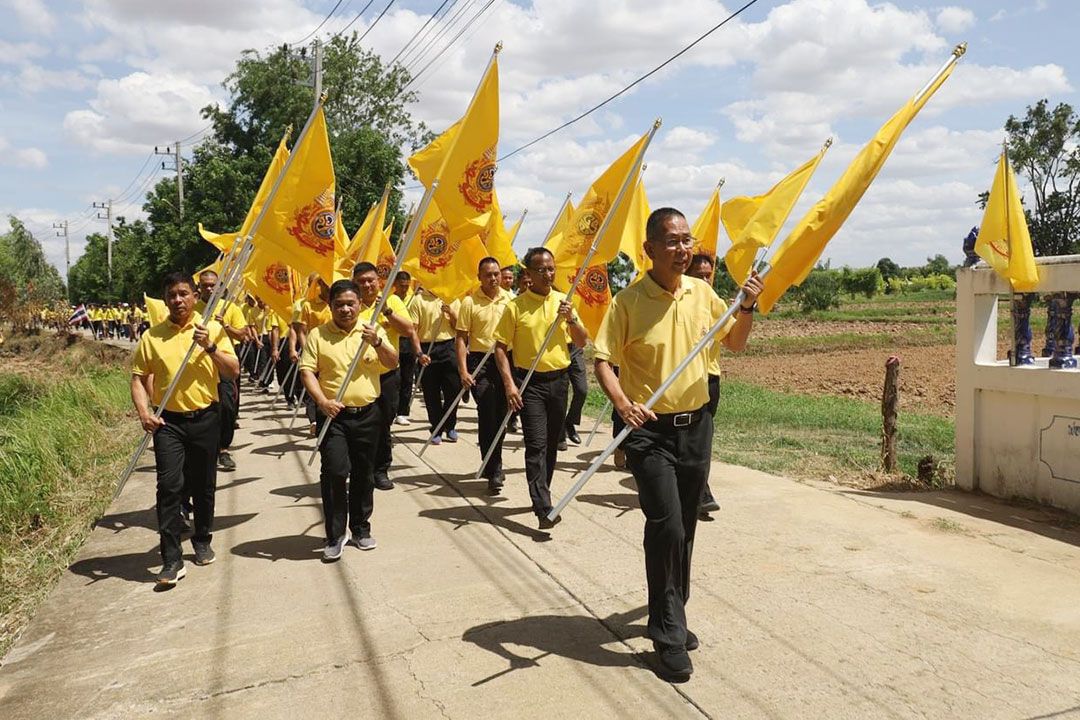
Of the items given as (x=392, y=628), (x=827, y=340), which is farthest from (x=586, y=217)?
(x=827, y=340)

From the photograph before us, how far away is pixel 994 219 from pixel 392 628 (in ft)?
17.0

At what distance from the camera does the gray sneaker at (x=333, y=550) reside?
201 inches

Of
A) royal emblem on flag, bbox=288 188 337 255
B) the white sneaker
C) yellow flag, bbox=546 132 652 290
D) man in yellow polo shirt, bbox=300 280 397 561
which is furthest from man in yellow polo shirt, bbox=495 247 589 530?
royal emblem on flag, bbox=288 188 337 255

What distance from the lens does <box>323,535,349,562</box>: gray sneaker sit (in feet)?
16.8

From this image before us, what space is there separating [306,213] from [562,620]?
3480mm

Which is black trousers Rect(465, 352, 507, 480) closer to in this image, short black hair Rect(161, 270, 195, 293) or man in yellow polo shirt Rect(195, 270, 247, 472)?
man in yellow polo shirt Rect(195, 270, 247, 472)

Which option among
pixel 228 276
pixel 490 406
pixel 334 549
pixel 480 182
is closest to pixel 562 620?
pixel 334 549

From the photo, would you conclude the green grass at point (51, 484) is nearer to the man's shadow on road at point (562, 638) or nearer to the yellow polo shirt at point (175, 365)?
the yellow polo shirt at point (175, 365)

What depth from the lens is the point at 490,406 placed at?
22.8 feet

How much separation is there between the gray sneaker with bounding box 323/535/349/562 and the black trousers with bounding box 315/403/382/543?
0.10 ft

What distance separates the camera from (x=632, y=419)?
355 cm

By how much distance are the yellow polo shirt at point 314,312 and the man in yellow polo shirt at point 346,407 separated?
10.4 feet

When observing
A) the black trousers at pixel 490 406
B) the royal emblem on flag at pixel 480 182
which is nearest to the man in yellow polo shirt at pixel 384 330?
the black trousers at pixel 490 406

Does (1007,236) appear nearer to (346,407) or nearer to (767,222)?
(767,222)
